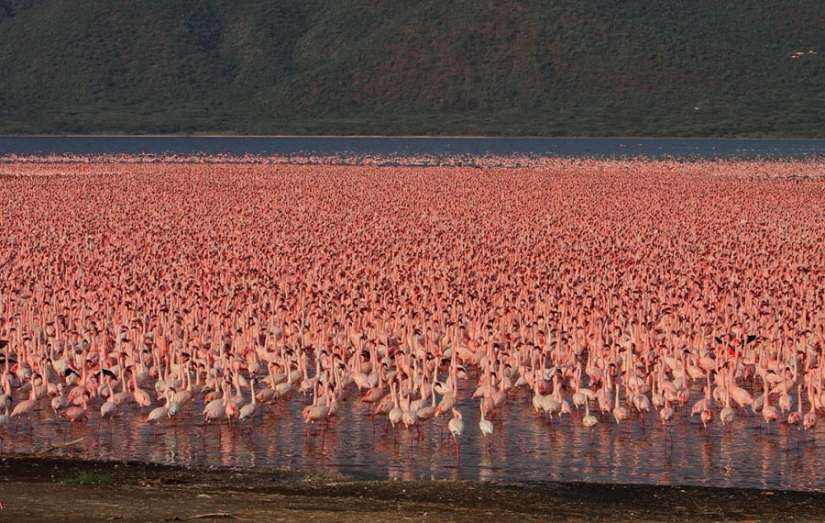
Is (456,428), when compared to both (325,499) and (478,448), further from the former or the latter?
(325,499)

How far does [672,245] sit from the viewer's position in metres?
32.8

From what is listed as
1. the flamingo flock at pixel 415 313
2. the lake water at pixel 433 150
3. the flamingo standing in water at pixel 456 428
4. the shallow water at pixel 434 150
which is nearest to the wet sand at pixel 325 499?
the flamingo standing in water at pixel 456 428

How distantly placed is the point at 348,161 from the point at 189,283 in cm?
7031

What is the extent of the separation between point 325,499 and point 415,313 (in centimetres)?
960

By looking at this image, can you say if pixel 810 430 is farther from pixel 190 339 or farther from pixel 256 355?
pixel 190 339

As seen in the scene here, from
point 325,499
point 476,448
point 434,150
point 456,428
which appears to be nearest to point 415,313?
point 476,448

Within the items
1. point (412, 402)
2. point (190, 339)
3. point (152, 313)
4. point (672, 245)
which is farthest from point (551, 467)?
point (672, 245)

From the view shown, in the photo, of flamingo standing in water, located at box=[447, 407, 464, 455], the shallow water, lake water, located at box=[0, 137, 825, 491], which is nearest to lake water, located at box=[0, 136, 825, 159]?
the shallow water

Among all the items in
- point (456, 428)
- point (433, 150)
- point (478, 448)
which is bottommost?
point (478, 448)

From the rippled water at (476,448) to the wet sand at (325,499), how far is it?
0.90m

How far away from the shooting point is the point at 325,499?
1216cm

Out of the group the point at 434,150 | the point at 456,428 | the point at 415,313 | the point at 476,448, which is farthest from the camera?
the point at 434,150

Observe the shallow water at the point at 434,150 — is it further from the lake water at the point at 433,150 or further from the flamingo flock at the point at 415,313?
the flamingo flock at the point at 415,313

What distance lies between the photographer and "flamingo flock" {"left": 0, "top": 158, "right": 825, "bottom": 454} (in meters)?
16.5
